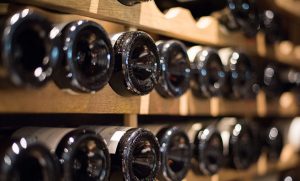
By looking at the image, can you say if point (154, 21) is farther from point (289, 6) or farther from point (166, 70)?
point (289, 6)

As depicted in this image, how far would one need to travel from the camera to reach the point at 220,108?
1.01 m

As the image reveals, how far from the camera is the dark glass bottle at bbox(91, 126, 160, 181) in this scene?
→ 0.63 m

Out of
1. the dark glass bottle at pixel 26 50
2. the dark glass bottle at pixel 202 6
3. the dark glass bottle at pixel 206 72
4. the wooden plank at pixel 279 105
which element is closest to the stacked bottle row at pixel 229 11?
the dark glass bottle at pixel 202 6

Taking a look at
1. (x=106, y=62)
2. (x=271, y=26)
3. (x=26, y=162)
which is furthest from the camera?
(x=271, y=26)

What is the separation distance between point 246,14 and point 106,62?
56 centimetres

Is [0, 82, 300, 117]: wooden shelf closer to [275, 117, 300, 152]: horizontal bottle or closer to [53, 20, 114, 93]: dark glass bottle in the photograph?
[53, 20, 114, 93]: dark glass bottle

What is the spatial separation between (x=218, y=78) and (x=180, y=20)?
0.18m

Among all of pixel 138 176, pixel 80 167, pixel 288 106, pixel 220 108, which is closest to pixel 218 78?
pixel 220 108

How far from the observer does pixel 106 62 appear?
59 cm

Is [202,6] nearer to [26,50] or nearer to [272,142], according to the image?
[272,142]

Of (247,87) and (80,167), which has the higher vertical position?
(80,167)

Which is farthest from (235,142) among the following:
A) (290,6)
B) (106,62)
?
(290,6)

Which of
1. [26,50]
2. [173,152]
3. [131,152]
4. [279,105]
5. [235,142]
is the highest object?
[26,50]

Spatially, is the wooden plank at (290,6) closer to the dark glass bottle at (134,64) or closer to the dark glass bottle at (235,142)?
the dark glass bottle at (235,142)
